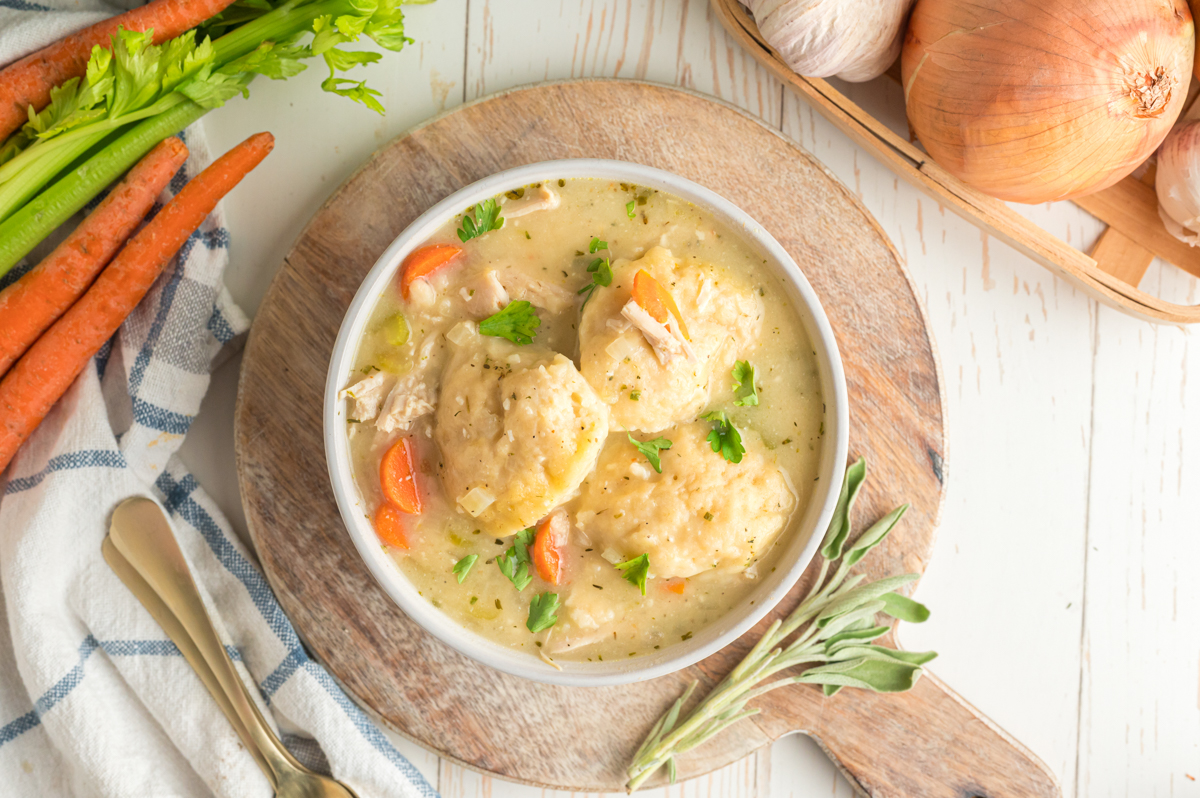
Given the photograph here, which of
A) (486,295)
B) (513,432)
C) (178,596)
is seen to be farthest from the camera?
(178,596)

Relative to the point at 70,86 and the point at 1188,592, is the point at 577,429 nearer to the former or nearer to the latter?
Result: the point at 70,86

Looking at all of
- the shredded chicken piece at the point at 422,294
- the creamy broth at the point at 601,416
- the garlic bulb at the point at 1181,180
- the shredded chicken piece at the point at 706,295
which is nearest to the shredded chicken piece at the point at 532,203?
the creamy broth at the point at 601,416


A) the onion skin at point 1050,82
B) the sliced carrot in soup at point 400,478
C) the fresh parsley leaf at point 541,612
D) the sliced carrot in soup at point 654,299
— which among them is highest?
the onion skin at point 1050,82

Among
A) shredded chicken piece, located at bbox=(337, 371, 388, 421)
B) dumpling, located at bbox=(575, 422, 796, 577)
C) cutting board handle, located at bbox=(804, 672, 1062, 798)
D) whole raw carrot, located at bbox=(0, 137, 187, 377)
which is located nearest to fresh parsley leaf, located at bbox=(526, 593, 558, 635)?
dumpling, located at bbox=(575, 422, 796, 577)

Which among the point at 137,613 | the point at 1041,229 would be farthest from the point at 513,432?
the point at 1041,229

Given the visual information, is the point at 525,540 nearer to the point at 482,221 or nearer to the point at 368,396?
the point at 368,396

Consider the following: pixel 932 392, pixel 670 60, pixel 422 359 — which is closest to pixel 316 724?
pixel 422 359

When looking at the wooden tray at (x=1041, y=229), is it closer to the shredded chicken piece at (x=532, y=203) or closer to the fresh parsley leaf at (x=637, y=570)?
the shredded chicken piece at (x=532, y=203)

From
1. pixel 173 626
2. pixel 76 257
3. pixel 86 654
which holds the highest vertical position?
pixel 76 257

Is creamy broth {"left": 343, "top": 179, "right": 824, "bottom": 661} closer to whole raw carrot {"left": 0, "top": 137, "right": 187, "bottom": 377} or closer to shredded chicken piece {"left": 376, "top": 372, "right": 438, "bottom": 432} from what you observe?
shredded chicken piece {"left": 376, "top": 372, "right": 438, "bottom": 432}
